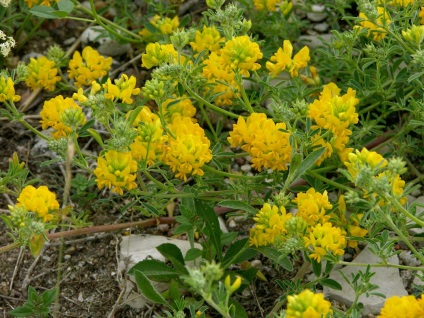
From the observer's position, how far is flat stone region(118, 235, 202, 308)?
10.8ft

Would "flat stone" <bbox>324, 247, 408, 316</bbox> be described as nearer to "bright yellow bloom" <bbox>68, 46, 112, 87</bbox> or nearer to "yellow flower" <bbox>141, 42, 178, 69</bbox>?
"yellow flower" <bbox>141, 42, 178, 69</bbox>

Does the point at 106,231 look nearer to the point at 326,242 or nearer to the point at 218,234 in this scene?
the point at 218,234

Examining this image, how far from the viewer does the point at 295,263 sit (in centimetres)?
344

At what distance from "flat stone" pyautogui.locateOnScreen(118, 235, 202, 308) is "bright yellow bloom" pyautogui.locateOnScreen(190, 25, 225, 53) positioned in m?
0.94

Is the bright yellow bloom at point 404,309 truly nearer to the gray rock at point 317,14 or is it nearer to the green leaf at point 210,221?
the green leaf at point 210,221

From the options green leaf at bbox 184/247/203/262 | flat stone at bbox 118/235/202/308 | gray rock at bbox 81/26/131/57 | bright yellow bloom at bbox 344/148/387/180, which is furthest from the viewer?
gray rock at bbox 81/26/131/57

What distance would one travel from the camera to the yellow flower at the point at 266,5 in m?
4.00

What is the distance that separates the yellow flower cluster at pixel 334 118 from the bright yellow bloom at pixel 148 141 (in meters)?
0.63

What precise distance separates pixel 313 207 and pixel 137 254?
97 centimetres

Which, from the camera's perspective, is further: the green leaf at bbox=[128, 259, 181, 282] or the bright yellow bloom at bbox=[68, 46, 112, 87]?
the bright yellow bloom at bbox=[68, 46, 112, 87]

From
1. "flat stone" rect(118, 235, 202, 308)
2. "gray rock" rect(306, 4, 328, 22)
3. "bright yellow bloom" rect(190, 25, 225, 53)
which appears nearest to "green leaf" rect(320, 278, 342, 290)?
"flat stone" rect(118, 235, 202, 308)

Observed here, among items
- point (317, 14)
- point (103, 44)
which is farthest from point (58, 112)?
point (317, 14)

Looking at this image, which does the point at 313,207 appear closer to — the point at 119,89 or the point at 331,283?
the point at 331,283

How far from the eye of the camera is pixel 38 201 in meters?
2.86
